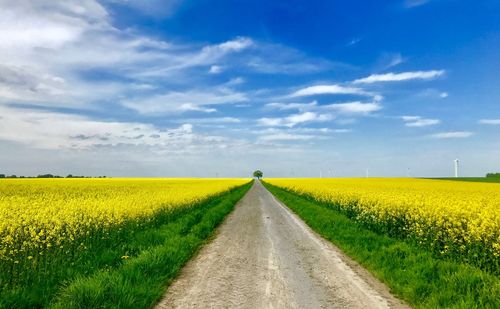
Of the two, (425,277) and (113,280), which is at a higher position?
(113,280)

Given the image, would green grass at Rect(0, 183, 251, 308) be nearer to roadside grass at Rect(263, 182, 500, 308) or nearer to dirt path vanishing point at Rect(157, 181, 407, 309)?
dirt path vanishing point at Rect(157, 181, 407, 309)

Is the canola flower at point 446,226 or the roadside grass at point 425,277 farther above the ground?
the canola flower at point 446,226

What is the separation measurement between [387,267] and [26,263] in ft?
27.2

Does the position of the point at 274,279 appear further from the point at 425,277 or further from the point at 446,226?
the point at 446,226

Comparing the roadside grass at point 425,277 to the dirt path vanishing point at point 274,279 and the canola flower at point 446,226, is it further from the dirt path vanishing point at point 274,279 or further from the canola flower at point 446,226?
the canola flower at point 446,226

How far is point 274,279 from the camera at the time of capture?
856 centimetres

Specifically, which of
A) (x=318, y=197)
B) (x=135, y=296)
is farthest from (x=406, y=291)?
(x=318, y=197)

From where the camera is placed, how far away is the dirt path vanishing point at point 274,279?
23.1ft

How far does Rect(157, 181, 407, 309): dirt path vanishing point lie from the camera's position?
7043 mm

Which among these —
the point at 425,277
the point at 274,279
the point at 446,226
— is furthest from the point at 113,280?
the point at 446,226

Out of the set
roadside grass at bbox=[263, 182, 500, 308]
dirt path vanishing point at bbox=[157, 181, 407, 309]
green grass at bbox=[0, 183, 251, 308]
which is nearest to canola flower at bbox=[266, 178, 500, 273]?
roadside grass at bbox=[263, 182, 500, 308]

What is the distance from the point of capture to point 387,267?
370 inches

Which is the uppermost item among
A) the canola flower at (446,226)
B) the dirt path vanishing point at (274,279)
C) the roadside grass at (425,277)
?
the canola flower at (446,226)

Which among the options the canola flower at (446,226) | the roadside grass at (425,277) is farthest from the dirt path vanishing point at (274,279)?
the canola flower at (446,226)
